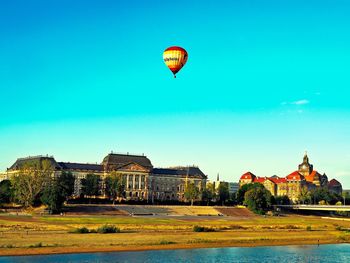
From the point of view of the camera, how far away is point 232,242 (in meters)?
71.8

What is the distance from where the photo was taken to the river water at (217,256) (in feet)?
179

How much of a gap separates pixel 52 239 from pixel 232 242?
Result: 24776 millimetres

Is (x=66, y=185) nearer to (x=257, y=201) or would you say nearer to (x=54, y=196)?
(x=54, y=196)

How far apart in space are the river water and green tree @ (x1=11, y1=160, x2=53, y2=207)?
59767 mm

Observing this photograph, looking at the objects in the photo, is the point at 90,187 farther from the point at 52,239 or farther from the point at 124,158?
the point at 52,239

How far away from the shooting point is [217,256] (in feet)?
196

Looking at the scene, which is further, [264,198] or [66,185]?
[264,198]

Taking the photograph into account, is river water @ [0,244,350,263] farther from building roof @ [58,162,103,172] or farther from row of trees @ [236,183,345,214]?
building roof @ [58,162,103,172]

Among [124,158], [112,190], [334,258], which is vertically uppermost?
[124,158]

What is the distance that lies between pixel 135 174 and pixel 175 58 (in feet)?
360

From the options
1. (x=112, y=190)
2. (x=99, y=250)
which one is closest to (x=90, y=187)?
(x=112, y=190)

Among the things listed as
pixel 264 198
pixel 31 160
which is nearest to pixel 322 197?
pixel 264 198

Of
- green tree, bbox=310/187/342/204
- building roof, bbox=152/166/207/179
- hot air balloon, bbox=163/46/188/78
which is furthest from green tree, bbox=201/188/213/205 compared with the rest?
hot air balloon, bbox=163/46/188/78

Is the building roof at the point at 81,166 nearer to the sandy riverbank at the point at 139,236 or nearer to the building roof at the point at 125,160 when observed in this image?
the building roof at the point at 125,160
